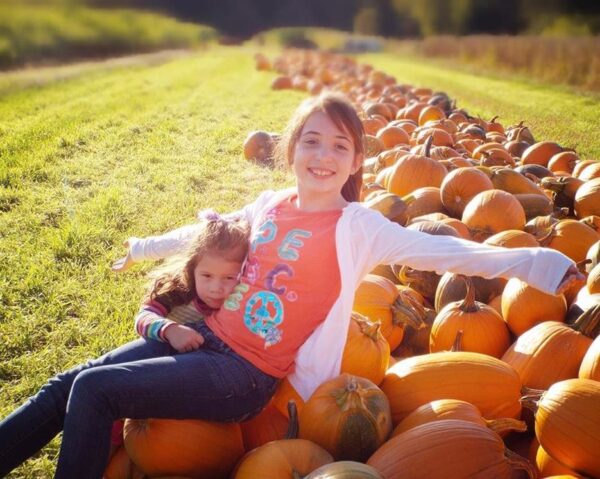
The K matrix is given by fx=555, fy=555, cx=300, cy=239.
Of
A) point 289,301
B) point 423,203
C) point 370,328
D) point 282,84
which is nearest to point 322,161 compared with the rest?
point 289,301

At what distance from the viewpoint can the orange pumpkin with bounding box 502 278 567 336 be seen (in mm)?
2412

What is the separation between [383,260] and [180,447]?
3.27 feet

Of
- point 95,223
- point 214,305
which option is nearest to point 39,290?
point 95,223

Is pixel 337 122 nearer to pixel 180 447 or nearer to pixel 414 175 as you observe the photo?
pixel 180 447

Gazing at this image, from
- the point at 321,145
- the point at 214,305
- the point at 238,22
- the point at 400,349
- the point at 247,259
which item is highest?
the point at 238,22

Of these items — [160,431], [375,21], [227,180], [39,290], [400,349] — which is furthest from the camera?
[375,21]

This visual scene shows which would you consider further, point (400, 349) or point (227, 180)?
point (227, 180)

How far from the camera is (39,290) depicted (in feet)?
10.7

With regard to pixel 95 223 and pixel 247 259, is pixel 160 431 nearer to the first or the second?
pixel 247 259

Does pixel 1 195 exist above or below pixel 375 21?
below

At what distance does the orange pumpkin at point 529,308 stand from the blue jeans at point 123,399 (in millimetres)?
1130

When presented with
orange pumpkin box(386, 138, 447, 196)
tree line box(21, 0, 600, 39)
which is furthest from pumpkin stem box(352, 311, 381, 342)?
tree line box(21, 0, 600, 39)

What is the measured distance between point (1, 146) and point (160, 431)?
5.68 m

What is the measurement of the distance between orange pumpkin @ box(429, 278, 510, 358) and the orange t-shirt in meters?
0.58
